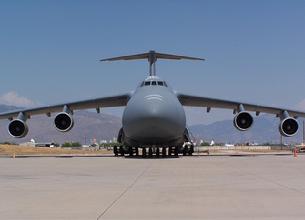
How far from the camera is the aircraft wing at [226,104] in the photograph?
29719 mm

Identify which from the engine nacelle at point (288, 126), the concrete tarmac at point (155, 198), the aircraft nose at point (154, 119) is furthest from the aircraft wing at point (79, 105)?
the concrete tarmac at point (155, 198)

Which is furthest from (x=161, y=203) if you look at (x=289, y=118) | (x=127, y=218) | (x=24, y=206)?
(x=289, y=118)

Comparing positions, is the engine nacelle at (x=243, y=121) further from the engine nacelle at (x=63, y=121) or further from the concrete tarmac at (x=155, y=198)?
the concrete tarmac at (x=155, y=198)

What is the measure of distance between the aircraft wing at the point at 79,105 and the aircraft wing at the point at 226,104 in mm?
3142

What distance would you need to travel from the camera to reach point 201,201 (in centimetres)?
846

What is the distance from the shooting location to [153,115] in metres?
23.8

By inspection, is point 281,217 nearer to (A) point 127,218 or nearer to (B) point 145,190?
(A) point 127,218

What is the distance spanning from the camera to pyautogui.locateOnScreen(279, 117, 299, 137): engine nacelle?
28.9 meters

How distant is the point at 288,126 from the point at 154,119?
864cm

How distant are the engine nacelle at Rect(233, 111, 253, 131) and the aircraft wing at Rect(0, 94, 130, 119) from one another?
5.50m

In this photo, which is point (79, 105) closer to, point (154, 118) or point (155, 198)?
point (154, 118)

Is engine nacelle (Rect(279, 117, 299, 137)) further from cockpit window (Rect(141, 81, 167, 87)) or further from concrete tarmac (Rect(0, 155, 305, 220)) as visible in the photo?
concrete tarmac (Rect(0, 155, 305, 220))

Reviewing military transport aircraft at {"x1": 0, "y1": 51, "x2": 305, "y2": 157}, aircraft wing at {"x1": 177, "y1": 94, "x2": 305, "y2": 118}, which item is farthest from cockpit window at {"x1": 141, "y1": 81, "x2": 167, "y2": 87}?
aircraft wing at {"x1": 177, "y1": 94, "x2": 305, "y2": 118}

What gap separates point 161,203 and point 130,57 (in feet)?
76.0
